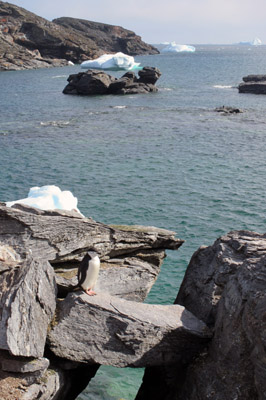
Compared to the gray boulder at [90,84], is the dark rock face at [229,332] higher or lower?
lower

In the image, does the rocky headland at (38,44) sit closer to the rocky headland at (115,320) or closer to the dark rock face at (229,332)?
the rocky headland at (115,320)

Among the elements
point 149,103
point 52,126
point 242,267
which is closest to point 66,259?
point 242,267

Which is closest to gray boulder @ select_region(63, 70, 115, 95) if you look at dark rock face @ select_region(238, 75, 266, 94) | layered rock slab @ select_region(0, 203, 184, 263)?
dark rock face @ select_region(238, 75, 266, 94)

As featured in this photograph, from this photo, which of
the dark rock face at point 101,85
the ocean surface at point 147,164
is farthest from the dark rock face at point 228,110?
the dark rock face at point 101,85

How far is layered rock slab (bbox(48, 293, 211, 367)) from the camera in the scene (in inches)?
528

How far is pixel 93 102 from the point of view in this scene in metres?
87.9

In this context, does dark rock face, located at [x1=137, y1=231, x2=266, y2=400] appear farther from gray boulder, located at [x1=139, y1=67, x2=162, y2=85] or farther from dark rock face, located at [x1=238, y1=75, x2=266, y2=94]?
gray boulder, located at [x1=139, y1=67, x2=162, y2=85]

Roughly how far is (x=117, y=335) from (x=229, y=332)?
3045 mm

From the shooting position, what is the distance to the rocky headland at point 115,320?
40.4ft

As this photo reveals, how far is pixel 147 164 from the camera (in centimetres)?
4638

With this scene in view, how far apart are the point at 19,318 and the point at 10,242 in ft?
13.2

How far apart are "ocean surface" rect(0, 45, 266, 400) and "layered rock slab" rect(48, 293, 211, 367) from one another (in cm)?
445

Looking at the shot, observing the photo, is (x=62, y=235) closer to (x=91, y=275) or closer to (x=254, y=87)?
(x=91, y=275)

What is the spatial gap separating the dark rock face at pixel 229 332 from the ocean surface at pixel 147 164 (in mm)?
4256
